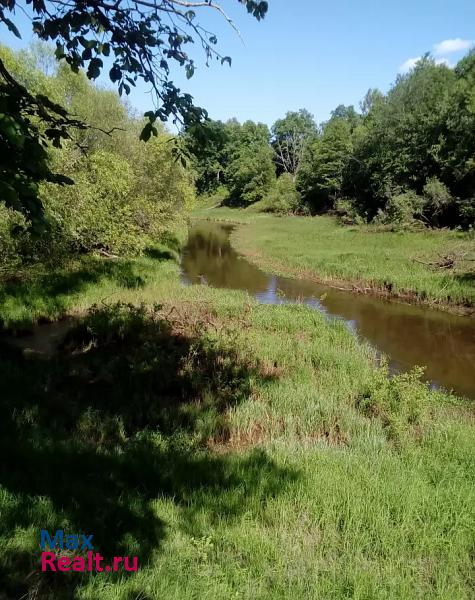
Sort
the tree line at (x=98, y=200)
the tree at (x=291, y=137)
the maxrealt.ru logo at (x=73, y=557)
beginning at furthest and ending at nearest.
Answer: the tree at (x=291, y=137) < the tree line at (x=98, y=200) < the maxrealt.ru logo at (x=73, y=557)

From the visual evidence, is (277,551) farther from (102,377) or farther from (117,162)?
(117,162)

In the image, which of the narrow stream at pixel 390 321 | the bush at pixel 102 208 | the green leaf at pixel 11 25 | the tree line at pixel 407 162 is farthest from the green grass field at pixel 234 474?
the tree line at pixel 407 162

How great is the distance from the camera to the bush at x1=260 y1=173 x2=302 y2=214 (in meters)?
65.6

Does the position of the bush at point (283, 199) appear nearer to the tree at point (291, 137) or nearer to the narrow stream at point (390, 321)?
the tree at point (291, 137)

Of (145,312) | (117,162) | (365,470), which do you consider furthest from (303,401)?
(117,162)

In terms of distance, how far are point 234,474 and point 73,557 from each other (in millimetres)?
2260

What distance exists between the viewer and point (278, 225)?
53375 millimetres

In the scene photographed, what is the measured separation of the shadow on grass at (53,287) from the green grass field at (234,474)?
12.1 feet

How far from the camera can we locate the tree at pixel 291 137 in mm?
88812

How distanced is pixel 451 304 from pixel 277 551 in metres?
18.6

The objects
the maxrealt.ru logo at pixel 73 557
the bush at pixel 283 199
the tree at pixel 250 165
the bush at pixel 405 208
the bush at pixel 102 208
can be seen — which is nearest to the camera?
the maxrealt.ru logo at pixel 73 557

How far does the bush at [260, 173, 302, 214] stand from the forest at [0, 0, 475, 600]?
42.4 metres

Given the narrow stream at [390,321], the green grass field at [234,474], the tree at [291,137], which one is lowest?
the narrow stream at [390,321]

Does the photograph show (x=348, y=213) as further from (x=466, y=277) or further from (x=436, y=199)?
(x=466, y=277)
